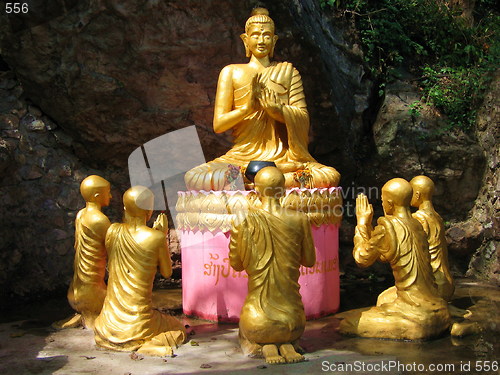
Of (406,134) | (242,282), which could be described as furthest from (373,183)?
(242,282)

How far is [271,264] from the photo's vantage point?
13.0 feet

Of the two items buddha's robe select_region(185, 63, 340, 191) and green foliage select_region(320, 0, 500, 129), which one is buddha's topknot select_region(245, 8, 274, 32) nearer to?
buddha's robe select_region(185, 63, 340, 191)

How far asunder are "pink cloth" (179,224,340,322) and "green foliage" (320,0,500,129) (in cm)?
333

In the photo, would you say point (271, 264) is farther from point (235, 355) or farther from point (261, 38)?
point (261, 38)

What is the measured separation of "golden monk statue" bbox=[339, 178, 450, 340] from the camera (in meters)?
4.35

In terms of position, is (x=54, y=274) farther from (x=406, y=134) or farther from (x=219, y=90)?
(x=406, y=134)

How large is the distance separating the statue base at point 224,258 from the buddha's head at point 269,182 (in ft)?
3.24

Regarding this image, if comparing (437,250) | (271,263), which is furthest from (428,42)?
(271,263)

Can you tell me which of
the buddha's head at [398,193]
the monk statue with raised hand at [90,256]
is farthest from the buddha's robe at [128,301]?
the buddha's head at [398,193]

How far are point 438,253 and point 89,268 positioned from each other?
3.06m

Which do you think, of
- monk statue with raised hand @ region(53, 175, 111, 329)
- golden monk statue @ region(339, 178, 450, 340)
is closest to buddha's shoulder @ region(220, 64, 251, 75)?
monk statue with raised hand @ region(53, 175, 111, 329)

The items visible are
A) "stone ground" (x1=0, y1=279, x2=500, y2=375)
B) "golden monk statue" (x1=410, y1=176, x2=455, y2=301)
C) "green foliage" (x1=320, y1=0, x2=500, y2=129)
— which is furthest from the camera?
"green foliage" (x1=320, y1=0, x2=500, y2=129)

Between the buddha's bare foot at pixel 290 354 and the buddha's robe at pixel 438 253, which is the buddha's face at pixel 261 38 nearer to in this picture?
the buddha's robe at pixel 438 253

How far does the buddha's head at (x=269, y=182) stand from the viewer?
13.0 feet
